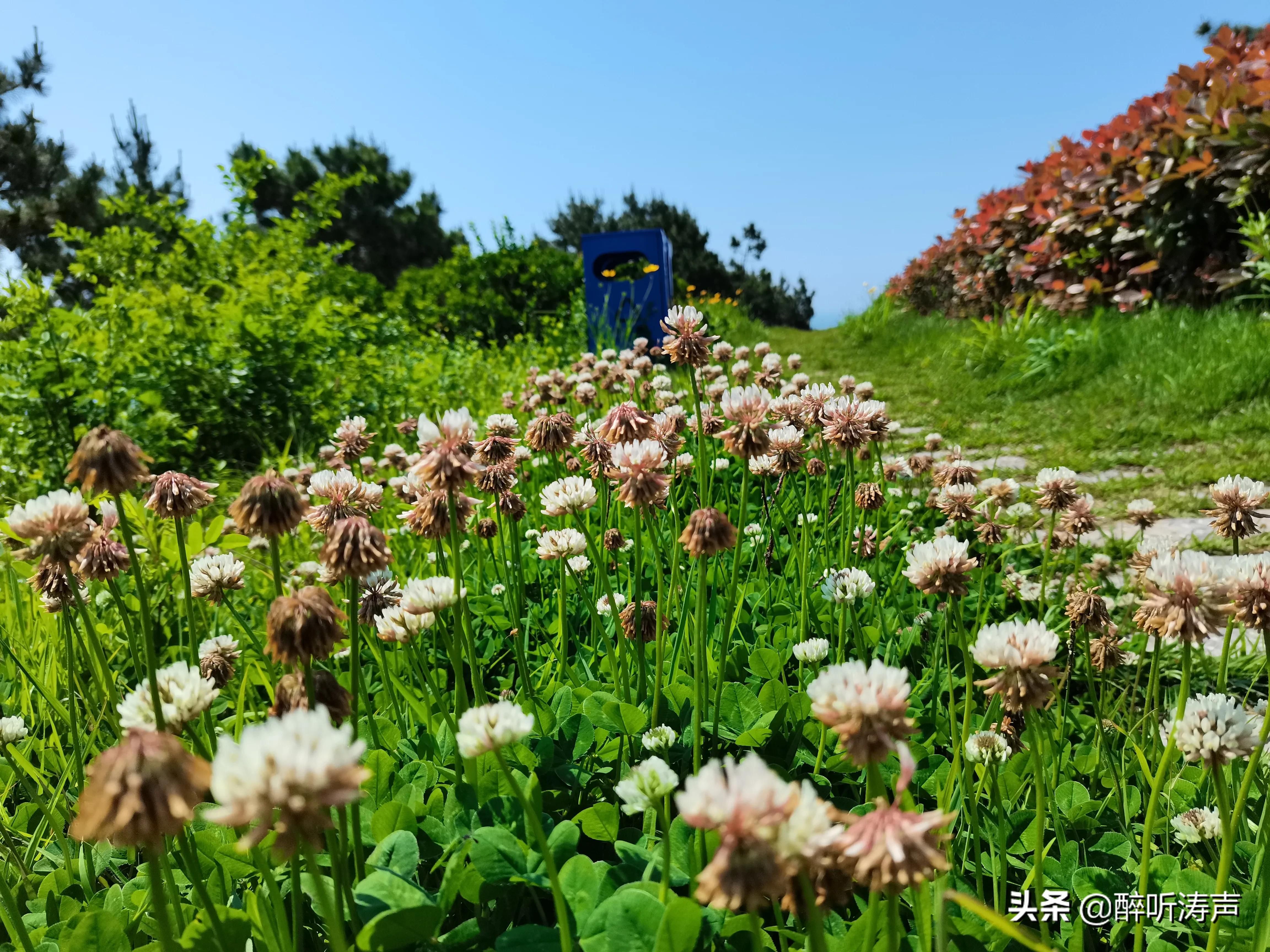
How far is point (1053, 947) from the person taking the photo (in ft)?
3.87

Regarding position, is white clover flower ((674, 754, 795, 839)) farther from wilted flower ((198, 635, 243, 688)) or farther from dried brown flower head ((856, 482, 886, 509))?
dried brown flower head ((856, 482, 886, 509))

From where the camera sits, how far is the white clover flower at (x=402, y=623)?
1.45m

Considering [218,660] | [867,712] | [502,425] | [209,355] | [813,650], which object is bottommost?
[813,650]

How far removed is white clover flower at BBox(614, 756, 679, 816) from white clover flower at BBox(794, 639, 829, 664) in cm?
65

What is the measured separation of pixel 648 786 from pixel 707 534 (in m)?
0.42

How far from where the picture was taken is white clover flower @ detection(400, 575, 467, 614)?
1.32 meters

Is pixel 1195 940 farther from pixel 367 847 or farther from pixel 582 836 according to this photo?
pixel 367 847

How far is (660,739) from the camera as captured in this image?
1.39 metres

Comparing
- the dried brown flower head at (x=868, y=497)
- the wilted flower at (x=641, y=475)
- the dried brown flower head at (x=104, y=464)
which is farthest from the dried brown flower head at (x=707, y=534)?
the dried brown flower head at (x=868, y=497)

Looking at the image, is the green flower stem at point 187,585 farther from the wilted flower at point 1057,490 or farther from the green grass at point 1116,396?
the green grass at point 1116,396

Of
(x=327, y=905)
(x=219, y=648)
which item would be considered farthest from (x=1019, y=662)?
(x=219, y=648)

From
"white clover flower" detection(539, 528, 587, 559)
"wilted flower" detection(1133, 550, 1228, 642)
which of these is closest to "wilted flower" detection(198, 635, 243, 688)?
"white clover flower" detection(539, 528, 587, 559)

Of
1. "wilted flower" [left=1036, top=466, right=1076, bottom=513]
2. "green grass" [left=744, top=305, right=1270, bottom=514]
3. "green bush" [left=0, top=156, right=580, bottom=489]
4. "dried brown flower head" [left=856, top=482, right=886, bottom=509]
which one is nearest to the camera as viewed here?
"wilted flower" [left=1036, top=466, right=1076, bottom=513]

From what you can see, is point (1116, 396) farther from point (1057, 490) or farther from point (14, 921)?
point (14, 921)
